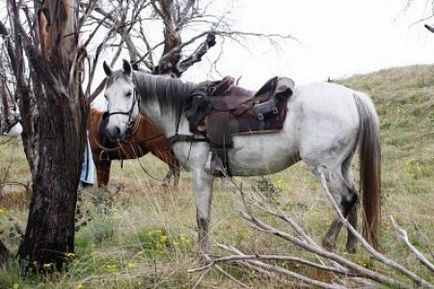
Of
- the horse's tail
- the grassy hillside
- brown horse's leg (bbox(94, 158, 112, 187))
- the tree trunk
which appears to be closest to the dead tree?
the tree trunk

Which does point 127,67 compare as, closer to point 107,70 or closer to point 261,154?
point 107,70

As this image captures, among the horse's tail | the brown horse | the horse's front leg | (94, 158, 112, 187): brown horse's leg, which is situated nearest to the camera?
the horse's tail

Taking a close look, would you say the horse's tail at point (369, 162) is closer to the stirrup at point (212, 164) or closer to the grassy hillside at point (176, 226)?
the grassy hillside at point (176, 226)

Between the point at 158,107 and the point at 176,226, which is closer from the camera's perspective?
the point at 176,226

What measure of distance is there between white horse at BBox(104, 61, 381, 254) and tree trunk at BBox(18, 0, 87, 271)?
3.22ft

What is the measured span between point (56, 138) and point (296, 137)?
2142 mm

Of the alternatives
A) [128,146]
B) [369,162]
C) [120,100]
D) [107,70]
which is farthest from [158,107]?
[128,146]

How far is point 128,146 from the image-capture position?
326 inches

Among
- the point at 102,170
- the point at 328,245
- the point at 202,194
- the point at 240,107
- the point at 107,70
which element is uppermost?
the point at 107,70

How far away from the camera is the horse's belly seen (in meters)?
5.11

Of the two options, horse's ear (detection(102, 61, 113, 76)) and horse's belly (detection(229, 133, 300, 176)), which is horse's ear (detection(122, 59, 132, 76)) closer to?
horse's ear (detection(102, 61, 113, 76))

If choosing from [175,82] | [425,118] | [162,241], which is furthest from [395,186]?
[425,118]

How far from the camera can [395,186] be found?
8.23 m

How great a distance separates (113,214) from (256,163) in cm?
182
